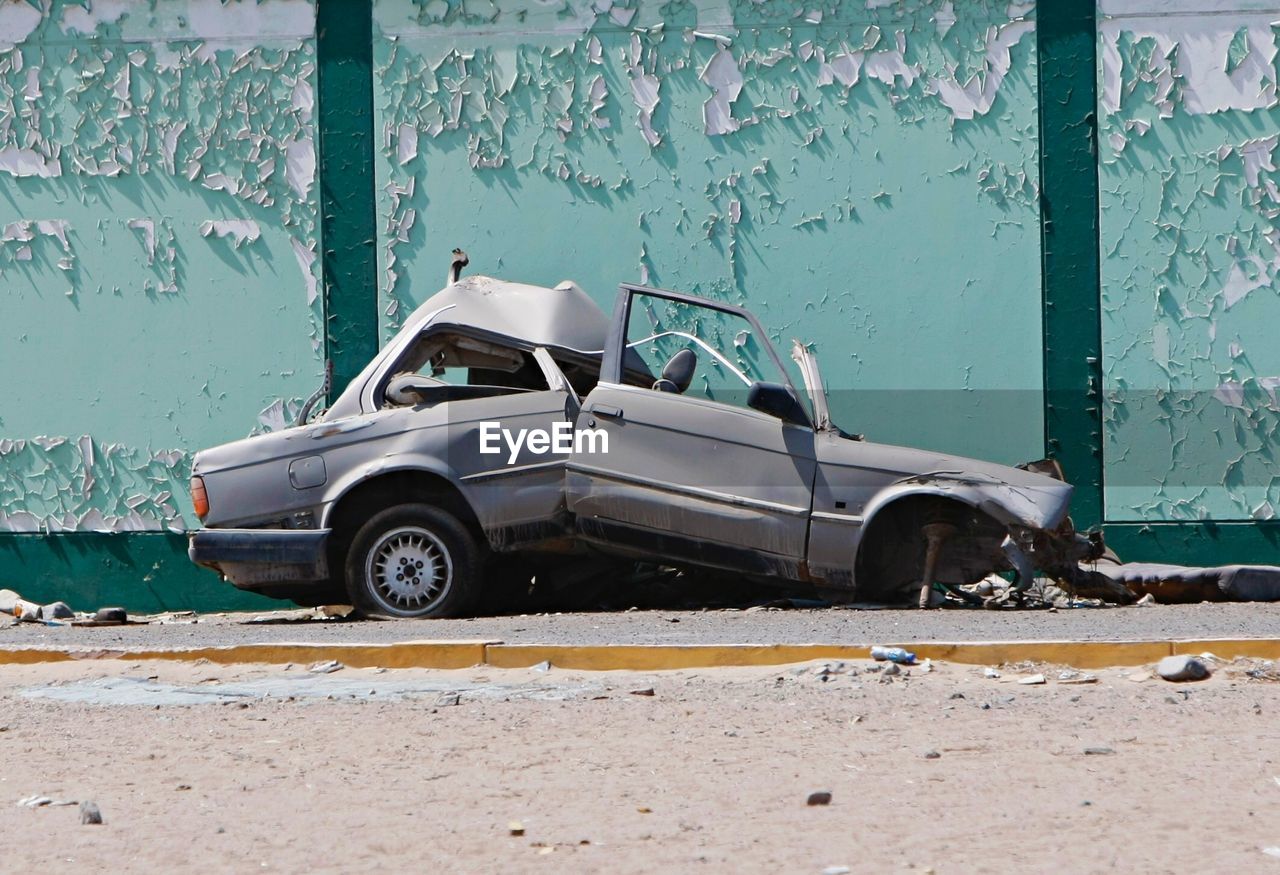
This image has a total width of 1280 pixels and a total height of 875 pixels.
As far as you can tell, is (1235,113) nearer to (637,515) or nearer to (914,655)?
(637,515)

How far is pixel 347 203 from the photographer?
11.7 meters

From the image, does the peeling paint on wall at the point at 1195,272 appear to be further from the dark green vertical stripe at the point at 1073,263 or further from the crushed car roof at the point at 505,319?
the crushed car roof at the point at 505,319

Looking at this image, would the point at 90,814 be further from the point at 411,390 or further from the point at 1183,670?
the point at 411,390

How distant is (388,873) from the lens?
4.16 meters

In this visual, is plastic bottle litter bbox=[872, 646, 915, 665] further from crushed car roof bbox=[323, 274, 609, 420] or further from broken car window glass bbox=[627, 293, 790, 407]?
broken car window glass bbox=[627, 293, 790, 407]

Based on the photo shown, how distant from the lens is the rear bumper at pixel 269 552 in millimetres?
9102

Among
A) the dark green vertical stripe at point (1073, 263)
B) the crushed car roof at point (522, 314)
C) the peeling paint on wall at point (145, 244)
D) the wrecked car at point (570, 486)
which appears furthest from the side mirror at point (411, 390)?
the dark green vertical stripe at point (1073, 263)

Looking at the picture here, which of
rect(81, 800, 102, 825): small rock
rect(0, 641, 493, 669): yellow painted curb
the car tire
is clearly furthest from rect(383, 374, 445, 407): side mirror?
rect(81, 800, 102, 825): small rock

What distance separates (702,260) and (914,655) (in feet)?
16.5

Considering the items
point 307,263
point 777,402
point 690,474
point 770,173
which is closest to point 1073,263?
point 770,173

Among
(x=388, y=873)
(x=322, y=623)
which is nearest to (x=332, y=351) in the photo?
(x=322, y=623)

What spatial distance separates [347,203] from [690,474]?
Result: 400cm

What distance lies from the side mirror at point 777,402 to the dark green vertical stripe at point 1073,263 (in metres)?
3.20

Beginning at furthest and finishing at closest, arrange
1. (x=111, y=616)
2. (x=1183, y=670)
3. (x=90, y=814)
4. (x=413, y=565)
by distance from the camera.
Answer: (x=111, y=616), (x=413, y=565), (x=1183, y=670), (x=90, y=814)
